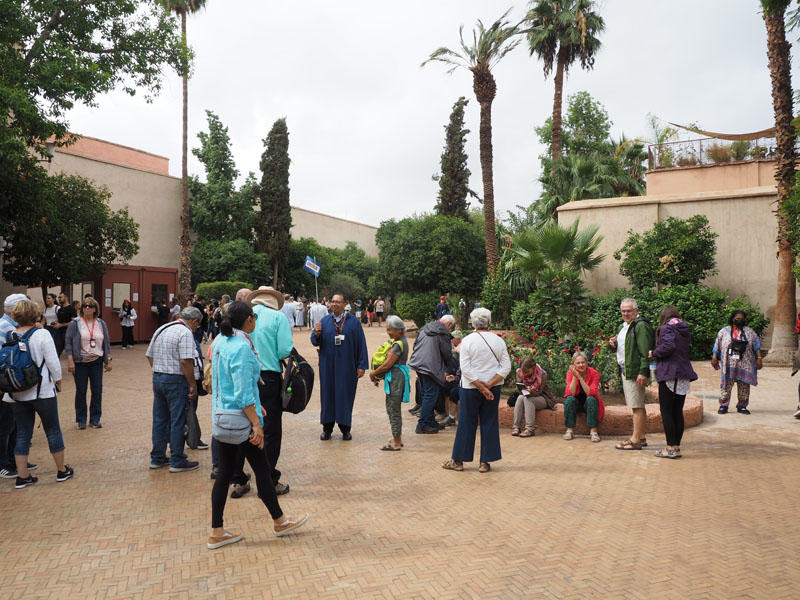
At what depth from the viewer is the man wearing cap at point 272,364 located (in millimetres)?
5129

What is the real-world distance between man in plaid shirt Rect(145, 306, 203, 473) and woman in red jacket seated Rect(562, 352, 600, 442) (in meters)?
4.51

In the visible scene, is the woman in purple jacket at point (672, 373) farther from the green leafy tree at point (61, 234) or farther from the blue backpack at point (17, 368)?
the green leafy tree at point (61, 234)

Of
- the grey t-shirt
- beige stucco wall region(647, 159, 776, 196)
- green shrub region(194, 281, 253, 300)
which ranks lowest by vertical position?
the grey t-shirt

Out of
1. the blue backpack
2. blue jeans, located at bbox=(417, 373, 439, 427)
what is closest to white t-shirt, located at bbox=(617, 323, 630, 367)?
blue jeans, located at bbox=(417, 373, 439, 427)

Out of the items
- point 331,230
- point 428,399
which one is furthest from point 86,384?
point 331,230

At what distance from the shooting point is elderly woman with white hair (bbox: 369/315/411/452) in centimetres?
688

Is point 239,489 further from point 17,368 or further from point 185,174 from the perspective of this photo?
point 185,174

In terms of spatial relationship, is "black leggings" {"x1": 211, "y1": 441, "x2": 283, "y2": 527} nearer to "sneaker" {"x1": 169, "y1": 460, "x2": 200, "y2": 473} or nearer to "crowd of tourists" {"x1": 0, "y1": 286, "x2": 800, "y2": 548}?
"crowd of tourists" {"x1": 0, "y1": 286, "x2": 800, "y2": 548}

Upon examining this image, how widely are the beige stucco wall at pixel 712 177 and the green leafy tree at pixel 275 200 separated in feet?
75.7

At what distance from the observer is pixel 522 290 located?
19.4m

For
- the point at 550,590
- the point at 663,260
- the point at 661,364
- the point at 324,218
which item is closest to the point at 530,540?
the point at 550,590

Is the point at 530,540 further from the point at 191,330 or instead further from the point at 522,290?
the point at 522,290

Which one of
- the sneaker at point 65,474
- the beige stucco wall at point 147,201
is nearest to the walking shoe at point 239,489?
the sneaker at point 65,474

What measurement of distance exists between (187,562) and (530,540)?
7.79ft
